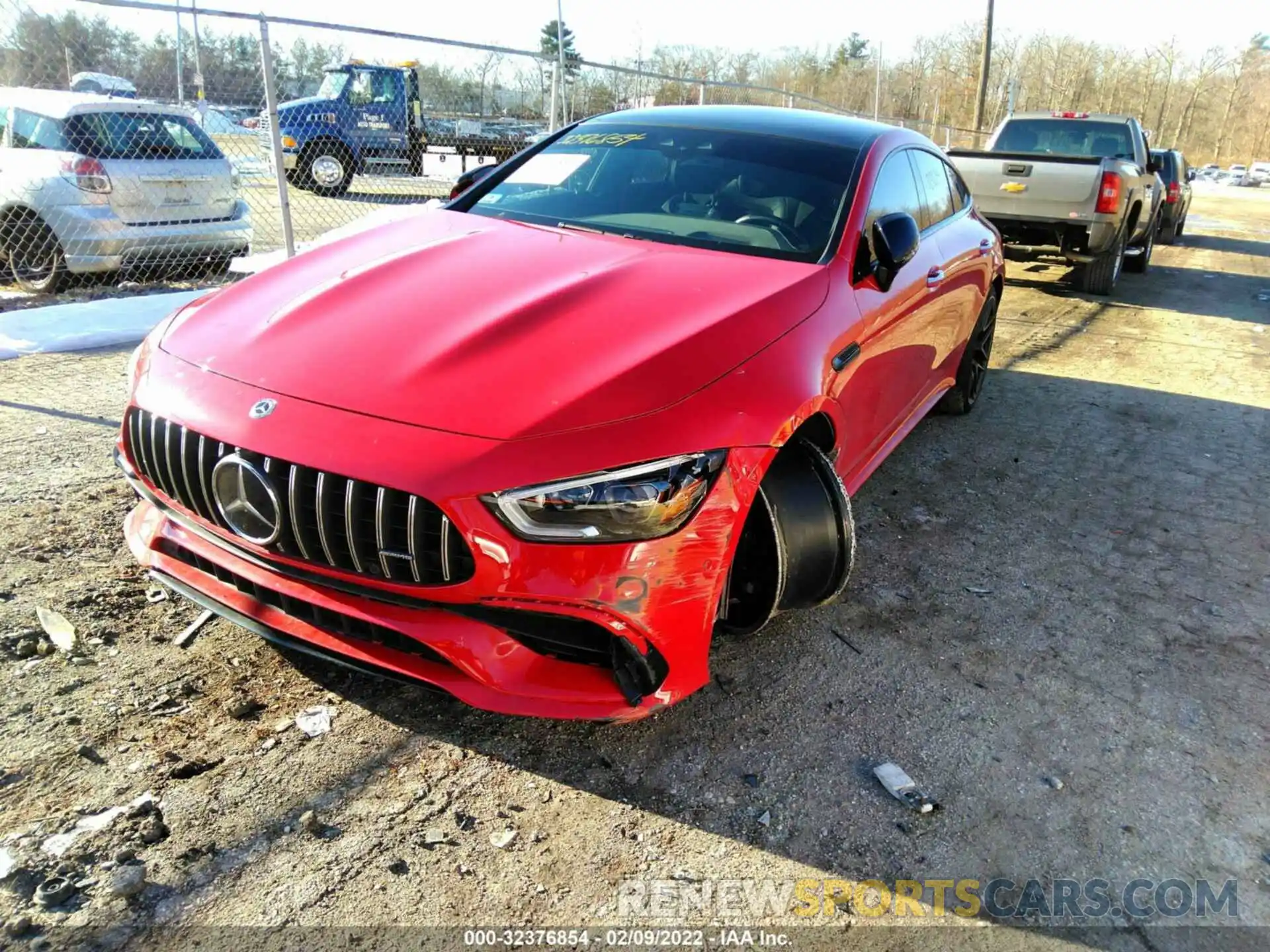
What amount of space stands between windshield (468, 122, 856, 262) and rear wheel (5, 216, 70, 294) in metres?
5.28

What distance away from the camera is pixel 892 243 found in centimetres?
318

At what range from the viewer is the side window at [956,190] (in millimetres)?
4914

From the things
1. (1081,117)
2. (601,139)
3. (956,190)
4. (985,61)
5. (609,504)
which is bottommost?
(609,504)

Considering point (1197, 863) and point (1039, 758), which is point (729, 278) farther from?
point (1197, 863)

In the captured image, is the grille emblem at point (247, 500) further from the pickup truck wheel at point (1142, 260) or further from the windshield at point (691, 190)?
the pickup truck wheel at point (1142, 260)

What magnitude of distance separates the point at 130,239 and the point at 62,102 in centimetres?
115

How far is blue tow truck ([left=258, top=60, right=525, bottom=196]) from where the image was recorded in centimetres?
1324

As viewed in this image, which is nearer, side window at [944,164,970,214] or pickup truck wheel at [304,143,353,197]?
side window at [944,164,970,214]

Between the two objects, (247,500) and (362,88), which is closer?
(247,500)

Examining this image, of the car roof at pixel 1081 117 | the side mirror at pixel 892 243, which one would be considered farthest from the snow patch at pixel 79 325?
the car roof at pixel 1081 117

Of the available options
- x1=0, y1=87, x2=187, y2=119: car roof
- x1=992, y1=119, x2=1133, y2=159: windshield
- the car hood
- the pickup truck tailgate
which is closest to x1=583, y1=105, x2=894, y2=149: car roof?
the car hood

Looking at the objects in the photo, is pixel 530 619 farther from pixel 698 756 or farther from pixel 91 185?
pixel 91 185

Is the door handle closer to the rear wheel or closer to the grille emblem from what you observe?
the grille emblem

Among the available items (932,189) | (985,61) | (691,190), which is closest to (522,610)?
(691,190)
